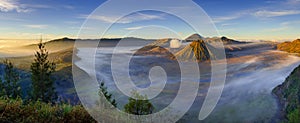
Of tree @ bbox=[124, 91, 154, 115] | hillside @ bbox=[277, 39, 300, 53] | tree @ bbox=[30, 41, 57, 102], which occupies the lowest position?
tree @ bbox=[30, 41, 57, 102]

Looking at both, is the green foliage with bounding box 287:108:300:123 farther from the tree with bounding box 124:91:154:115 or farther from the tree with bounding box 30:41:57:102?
the tree with bounding box 30:41:57:102

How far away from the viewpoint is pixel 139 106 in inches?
358

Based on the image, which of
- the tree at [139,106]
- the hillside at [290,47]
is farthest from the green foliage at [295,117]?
the hillside at [290,47]

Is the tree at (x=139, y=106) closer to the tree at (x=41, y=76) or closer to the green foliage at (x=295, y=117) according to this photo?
the green foliage at (x=295, y=117)

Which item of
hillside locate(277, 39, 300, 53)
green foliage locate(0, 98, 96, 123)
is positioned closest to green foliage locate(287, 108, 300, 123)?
green foliage locate(0, 98, 96, 123)

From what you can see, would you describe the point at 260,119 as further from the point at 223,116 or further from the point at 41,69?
the point at 41,69

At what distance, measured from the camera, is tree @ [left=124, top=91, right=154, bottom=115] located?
8.92 meters

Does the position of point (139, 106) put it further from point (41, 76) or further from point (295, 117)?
point (41, 76)

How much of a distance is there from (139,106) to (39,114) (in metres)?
3.33

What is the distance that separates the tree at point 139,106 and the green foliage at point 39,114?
5.98ft

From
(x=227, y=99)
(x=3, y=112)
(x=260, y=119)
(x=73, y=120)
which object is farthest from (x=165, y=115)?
(x=227, y=99)

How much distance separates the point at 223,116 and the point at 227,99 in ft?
50.3

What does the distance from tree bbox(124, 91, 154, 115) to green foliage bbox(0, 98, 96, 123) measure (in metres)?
1.82

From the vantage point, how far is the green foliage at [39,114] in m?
6.76
